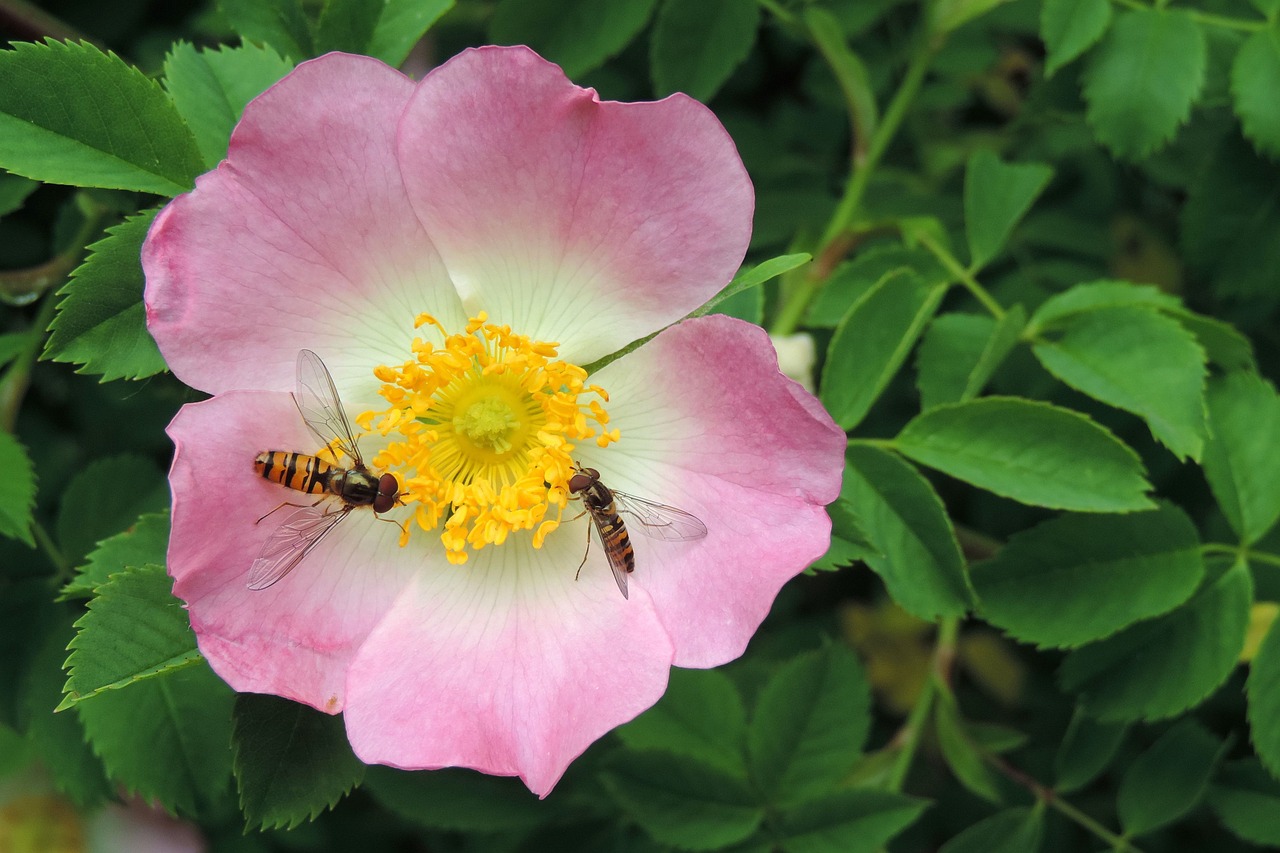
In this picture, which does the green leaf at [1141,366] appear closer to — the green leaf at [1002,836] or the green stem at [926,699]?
the green stem at [926,699]

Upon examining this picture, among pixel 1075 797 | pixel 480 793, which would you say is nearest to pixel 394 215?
pixel 480 793

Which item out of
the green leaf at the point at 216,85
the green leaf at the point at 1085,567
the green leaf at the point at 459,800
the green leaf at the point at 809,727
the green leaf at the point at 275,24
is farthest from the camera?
the green leaf at the point at 459,800

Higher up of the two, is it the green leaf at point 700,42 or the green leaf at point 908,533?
the green leaf at point 700,42

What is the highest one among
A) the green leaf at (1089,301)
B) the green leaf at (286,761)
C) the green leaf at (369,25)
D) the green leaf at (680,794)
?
the green leaf at (369,25)

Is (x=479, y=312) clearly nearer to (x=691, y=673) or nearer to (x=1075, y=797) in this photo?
(x=691, y=673)

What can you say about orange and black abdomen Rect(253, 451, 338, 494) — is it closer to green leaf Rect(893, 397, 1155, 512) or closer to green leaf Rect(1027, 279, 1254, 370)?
green leaf Rect(893, 397, 1155, 512)

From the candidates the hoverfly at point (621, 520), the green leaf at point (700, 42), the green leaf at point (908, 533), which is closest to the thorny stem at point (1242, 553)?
the green leaf at point (908, 533)
